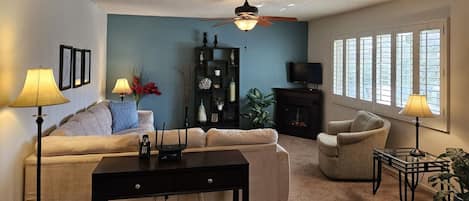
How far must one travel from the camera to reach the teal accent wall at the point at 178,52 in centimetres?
714

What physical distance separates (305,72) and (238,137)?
463 cm

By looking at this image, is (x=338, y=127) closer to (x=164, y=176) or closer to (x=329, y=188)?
(x=329, y=188)

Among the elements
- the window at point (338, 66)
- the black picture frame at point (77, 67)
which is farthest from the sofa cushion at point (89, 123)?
the window at point (338, 66)

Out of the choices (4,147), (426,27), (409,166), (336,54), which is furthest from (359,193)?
(4,147)

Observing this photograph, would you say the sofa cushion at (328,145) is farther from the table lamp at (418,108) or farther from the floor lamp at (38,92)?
the floor lamp at (38,92)

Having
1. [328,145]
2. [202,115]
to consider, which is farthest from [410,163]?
[202,115]

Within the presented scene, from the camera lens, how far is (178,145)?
9.40 ft

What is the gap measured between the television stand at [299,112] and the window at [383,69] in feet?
6.30

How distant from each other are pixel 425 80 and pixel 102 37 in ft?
17.9

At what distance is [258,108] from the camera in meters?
7.38

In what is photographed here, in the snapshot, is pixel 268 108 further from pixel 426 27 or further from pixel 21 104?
pixel 21 104

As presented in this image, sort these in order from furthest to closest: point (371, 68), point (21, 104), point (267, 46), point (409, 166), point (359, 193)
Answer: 1. point (267, 46)
2. point (371, 68)
3. point (359, 193)
4. point (409, 166)
5. point (21, 104)

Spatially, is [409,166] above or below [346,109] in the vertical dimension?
below

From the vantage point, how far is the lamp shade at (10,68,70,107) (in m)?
2.33
